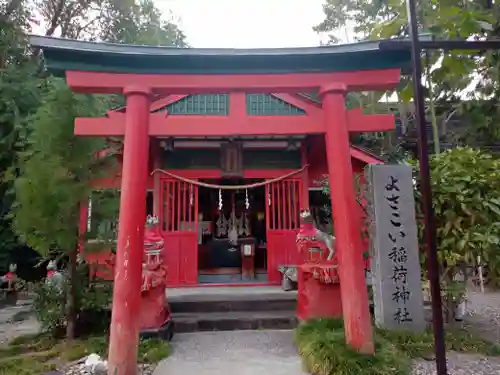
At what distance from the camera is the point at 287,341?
18.8ft

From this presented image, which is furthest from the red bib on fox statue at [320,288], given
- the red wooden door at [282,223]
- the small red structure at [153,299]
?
the red wooden door at [282,223]

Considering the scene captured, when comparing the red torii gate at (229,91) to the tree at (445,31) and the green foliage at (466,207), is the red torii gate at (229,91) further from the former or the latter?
the green foliage at (466,207)

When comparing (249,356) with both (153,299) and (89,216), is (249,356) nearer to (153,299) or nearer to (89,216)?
(153,299)

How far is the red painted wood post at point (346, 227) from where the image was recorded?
441cm

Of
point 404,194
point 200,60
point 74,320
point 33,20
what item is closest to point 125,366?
point 74,320

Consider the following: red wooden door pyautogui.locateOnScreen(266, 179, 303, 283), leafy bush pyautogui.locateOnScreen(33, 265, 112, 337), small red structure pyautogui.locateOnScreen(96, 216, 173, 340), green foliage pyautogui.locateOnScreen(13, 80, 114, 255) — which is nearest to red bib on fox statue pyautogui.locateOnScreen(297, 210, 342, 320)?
small red structure pyautogui.locateOnScreen(96, 216, 173, 340)

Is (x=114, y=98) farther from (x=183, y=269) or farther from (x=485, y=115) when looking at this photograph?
(x=485, y=115)

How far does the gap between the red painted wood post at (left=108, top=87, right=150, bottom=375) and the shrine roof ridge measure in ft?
1.31

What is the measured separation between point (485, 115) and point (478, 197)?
6459 mm

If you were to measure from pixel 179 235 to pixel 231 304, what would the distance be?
275 cm

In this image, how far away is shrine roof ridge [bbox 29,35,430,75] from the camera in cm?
465

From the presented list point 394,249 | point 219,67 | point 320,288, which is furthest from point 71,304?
point 394,249

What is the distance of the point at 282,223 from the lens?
32.2 ft

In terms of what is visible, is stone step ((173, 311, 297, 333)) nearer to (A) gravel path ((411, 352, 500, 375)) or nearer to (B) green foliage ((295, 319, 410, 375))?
(B) green foliage ((295, 319, 410, 375))
